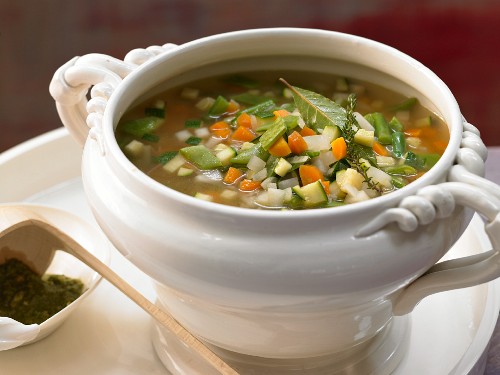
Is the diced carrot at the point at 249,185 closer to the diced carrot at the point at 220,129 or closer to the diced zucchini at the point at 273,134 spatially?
the diced zucchini at the point at 273,134

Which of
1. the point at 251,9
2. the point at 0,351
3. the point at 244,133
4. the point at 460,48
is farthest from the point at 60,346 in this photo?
the point at 460,48

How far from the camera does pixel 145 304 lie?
1607mm

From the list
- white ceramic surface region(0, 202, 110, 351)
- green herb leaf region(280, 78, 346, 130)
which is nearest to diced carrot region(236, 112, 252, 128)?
green herb leaf region(280, 78, 346, 130)

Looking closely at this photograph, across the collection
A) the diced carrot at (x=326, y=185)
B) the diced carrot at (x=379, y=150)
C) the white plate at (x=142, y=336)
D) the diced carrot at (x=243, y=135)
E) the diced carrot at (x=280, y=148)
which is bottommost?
the white plate at (x=142, y=336)

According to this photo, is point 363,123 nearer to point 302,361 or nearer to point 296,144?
point 296,144

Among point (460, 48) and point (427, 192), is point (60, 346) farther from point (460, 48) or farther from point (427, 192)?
point (460, 48)

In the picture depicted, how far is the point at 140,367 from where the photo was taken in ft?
5.29

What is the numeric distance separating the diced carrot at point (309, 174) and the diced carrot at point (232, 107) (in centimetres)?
33

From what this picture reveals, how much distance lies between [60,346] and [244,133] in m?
0.57

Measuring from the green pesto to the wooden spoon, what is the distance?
0.08 feet

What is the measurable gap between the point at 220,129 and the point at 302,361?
50 cm

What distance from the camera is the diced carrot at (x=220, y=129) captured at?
1683mm

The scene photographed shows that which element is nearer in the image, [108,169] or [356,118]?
[108,169]

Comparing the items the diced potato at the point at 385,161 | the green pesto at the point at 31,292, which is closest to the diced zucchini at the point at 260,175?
the diced potato at the point at 385,161
